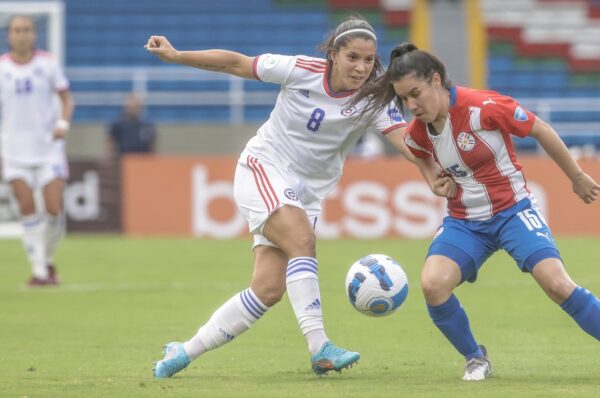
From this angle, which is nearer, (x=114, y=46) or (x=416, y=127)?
(x=416, y=127)

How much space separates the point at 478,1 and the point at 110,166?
11.0 meters

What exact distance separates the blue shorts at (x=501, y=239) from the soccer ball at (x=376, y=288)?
0.93 ft

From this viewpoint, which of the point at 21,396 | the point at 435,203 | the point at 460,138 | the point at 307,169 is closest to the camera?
the point at 21,396

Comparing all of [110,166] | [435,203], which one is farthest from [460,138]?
[110,166]

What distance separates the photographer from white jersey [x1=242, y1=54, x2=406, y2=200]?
731 cm

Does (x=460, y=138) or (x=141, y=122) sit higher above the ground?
(x=460, y=138)

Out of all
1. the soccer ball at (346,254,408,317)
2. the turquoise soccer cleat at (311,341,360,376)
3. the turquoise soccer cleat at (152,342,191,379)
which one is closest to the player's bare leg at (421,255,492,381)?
the soccer ball at (346,254,408,317)

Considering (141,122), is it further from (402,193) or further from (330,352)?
(330,352)

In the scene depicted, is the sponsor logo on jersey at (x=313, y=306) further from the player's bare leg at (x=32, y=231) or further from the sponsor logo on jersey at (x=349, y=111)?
the player's bare leg at (x=32, y=231)

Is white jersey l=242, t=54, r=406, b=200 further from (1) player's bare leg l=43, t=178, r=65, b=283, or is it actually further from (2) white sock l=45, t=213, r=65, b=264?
(2) white sock l=45, t=213, r=65, b=264

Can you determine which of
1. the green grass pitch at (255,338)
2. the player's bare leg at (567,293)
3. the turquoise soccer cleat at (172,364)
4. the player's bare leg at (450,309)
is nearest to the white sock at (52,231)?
the green grass pitch at (255,338)

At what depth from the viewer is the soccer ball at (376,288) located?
23.4 feet

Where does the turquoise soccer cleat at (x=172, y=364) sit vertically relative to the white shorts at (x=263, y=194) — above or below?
below

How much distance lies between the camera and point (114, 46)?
1045 inches
